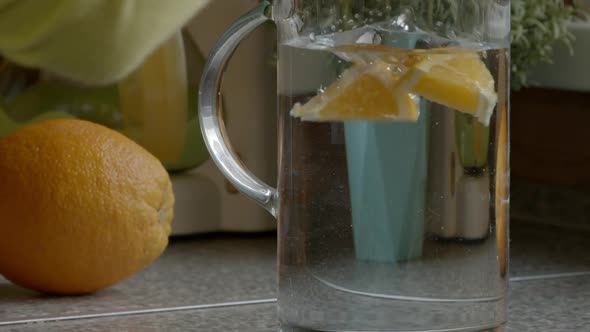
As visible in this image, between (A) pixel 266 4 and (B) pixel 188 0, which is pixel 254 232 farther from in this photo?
(A) pixel 266 4

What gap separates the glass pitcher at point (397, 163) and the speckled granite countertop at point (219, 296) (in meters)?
0.08

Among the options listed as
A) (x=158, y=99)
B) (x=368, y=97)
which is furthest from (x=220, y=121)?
(x=158, y=99)

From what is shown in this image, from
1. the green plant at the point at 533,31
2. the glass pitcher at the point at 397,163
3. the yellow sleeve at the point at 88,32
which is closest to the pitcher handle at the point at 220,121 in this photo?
the glass pitcher at the point at 397,163

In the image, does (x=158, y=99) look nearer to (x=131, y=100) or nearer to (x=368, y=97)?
(x=131, y=100)

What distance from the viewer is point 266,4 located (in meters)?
0.48

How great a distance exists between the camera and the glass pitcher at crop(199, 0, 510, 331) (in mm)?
434

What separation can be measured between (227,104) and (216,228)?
0.09 m

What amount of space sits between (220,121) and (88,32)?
0.53 feet

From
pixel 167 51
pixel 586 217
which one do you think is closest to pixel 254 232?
pixel 167 51

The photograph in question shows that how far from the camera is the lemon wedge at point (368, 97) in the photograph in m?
0.43

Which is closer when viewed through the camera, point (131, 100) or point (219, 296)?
point (219, 296)

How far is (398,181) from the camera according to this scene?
17.2 inches

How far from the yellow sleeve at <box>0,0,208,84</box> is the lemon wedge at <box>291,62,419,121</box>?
0.72ft

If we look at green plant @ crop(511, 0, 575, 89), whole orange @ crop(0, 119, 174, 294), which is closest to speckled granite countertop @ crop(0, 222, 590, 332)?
whole orange @ crop(0, 119, 174, 294)
